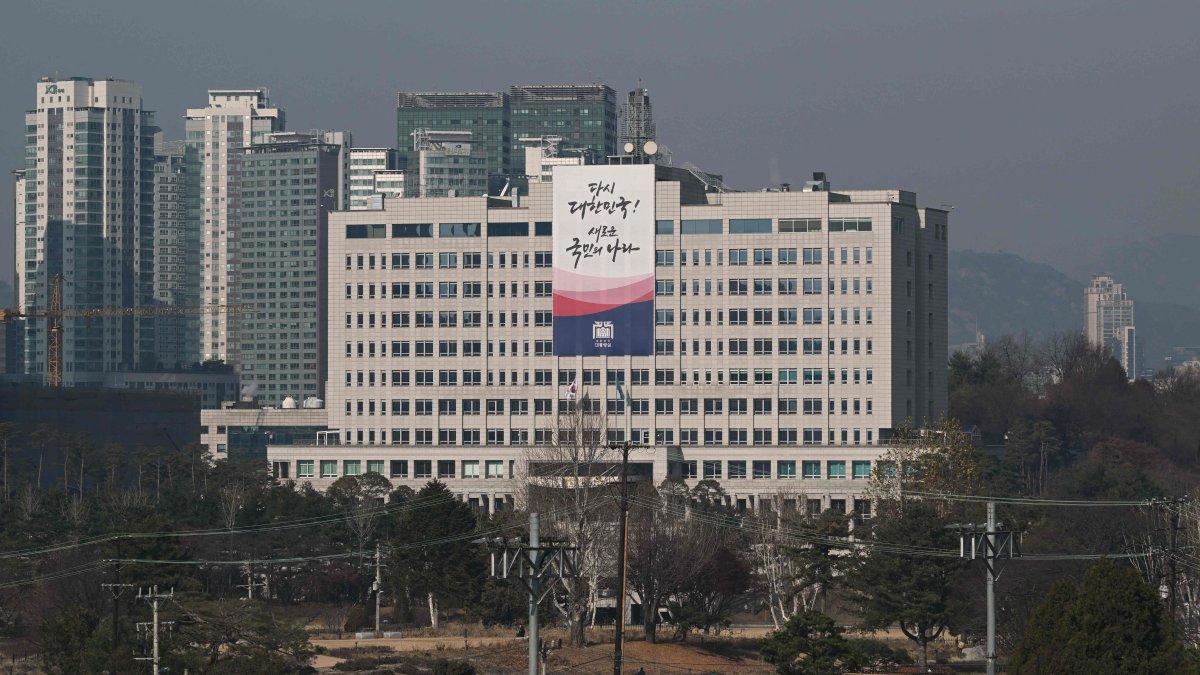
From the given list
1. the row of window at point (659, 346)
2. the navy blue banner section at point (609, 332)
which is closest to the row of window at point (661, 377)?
the row of window at point (659, 346)

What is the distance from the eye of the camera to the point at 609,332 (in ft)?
638

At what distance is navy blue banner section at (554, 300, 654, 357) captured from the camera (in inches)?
7613

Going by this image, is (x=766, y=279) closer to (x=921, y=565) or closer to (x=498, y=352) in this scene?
(x=498, y=352)

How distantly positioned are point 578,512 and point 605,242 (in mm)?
67595

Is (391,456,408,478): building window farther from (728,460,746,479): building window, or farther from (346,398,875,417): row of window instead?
(728,460,746,479): building window

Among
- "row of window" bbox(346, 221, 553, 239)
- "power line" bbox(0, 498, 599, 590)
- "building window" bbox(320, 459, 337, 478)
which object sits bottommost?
"power line" bbox(0, 498, 599, 590)

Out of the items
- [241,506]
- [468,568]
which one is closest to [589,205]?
[241,506]

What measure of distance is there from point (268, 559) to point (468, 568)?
22.6 metres

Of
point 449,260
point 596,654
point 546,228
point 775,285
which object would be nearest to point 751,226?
point 775,285

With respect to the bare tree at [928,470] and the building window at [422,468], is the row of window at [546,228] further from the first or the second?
the bare tree at [928,470]

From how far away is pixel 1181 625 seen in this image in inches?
4141

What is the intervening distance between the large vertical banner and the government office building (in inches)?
59.9

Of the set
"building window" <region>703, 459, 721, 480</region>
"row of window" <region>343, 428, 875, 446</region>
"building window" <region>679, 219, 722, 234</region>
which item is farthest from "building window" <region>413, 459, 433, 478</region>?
"building window" <region>679, 219, 722, 234</region>

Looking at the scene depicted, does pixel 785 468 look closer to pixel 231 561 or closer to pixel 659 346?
pixel 659 346
